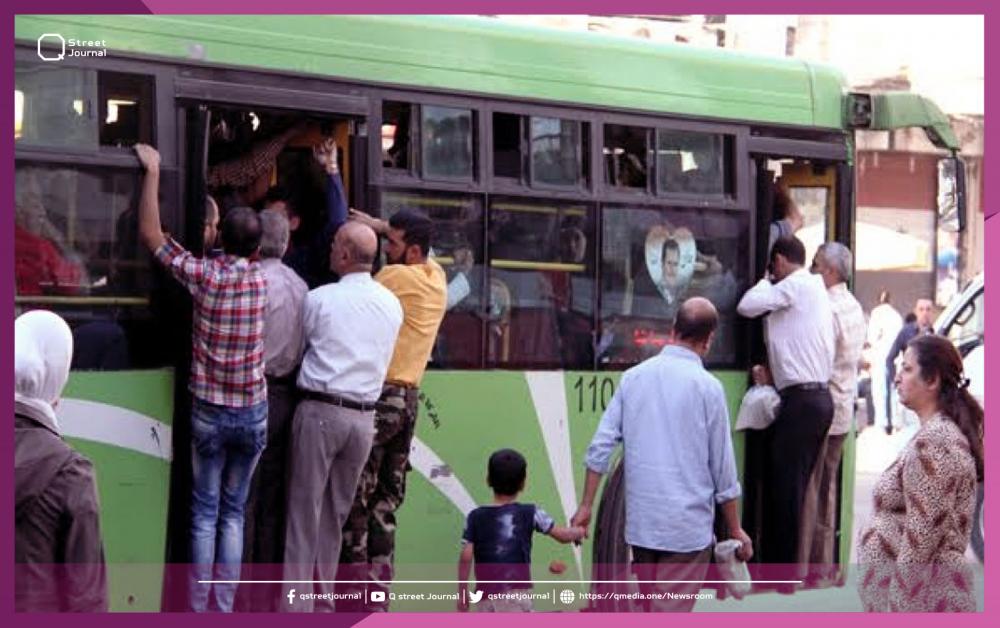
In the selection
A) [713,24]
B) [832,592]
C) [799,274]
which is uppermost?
[713,24]

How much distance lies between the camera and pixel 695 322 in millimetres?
8594

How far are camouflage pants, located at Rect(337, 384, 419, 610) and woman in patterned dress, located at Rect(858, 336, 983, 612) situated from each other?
267 centimetres

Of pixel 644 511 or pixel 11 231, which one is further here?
pixel 644 511

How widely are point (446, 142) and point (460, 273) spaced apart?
23.2 inches

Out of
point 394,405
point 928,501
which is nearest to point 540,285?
point 394,405

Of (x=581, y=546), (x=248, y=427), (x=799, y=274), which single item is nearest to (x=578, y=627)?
(x=248, y=427)

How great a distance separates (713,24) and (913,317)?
472cm

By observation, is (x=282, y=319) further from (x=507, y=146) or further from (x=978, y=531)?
(x=978, y=531)

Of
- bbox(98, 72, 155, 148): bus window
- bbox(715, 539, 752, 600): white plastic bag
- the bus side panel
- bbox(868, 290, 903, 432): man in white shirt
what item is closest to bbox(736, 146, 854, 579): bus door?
bbox(715, 539, 752, 600): white plastic bag

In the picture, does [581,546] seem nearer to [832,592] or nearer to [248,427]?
[832,592]

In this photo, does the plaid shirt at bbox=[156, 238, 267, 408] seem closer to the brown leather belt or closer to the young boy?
the brown leather belt

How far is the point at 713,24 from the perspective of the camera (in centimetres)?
2131

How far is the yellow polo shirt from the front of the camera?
948 centimetres

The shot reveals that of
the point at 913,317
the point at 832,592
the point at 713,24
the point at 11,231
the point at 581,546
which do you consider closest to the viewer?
the point at 11,231
